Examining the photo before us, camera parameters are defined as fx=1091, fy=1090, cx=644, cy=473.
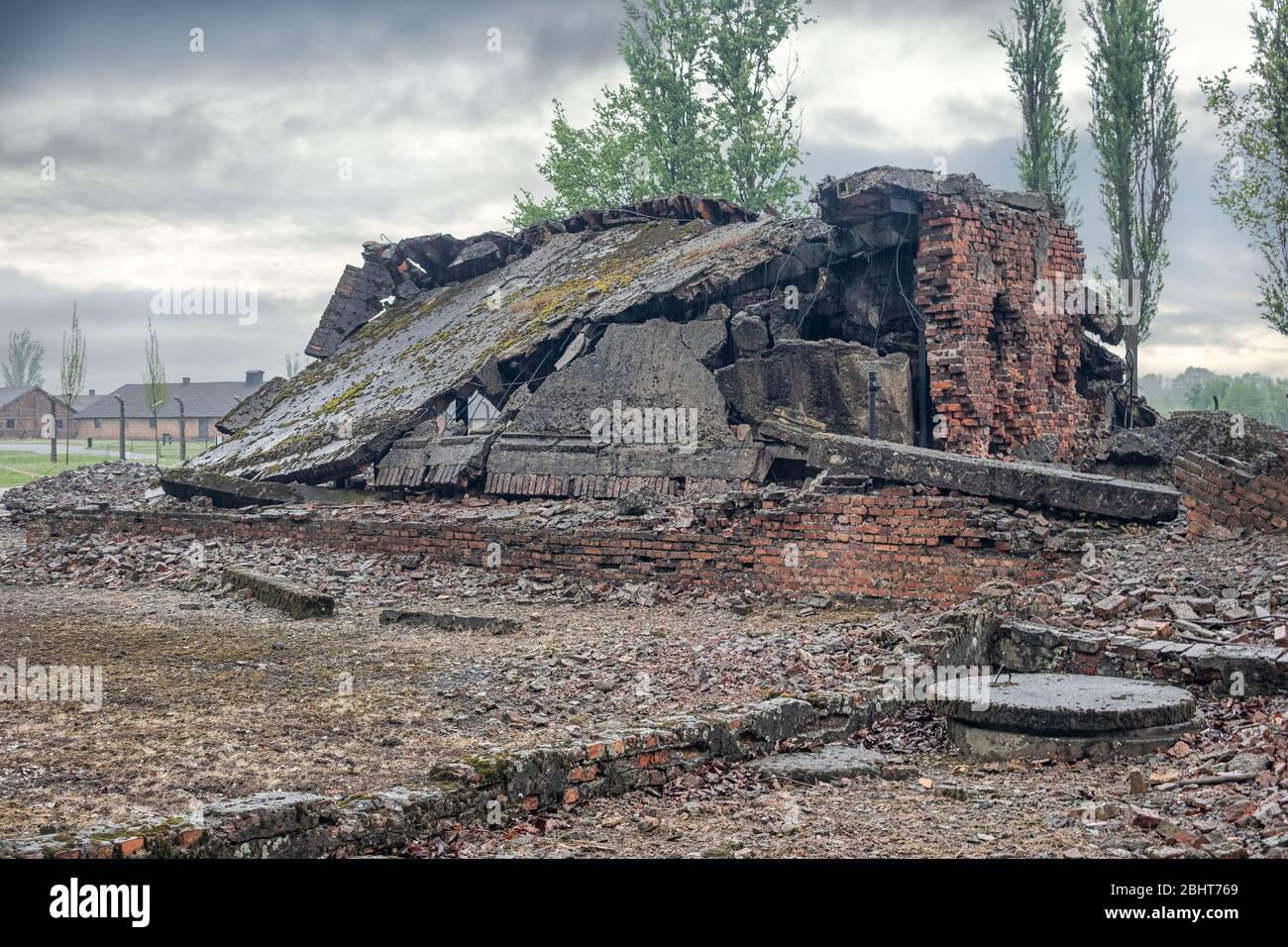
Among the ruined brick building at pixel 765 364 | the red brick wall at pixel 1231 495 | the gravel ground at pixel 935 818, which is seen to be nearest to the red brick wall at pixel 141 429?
the ruined brick building at pixel 765 364

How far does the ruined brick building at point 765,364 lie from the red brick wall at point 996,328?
24mm

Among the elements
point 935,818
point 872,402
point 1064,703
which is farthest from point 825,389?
point 935,818

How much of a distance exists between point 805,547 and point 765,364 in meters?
3.16

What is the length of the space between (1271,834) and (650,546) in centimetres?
704

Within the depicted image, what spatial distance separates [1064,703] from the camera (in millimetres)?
5297

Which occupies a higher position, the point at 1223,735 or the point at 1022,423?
the point at 1022,423

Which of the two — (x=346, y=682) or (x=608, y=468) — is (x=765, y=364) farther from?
(x=346, y=682)

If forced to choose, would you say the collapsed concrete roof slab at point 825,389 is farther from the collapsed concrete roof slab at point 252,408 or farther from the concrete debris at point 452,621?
the collapsed concrete roof slab at point 252,408

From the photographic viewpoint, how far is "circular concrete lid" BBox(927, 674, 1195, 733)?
5.13 metres

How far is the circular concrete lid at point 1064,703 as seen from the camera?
5133 mm

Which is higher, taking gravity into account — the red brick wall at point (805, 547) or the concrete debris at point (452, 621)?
the red brick wall at point (805, 547)
